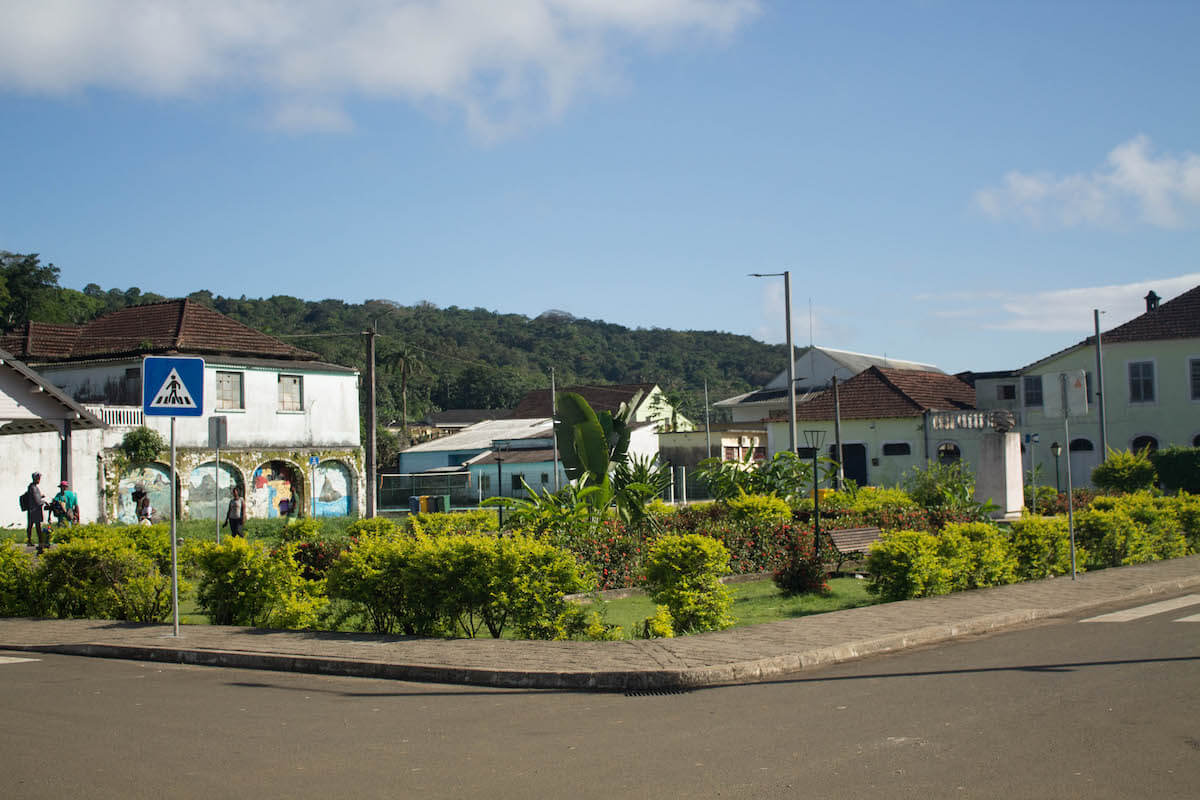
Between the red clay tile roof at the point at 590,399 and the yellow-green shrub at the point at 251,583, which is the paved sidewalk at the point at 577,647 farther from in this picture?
the red clay tile roof at the point at 590,399

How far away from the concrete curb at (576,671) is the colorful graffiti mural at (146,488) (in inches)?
1152

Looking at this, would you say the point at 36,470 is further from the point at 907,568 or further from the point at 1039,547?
the point at 1039,547

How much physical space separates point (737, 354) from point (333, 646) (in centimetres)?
12965

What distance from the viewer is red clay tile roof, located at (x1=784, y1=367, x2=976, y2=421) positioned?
52750mm

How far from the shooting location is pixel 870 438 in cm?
5319

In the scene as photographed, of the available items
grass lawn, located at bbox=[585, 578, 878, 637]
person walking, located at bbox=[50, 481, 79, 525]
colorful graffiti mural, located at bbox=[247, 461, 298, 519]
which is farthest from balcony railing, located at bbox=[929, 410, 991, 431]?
person walking, located at bbox=[50, 481, 79, 525]

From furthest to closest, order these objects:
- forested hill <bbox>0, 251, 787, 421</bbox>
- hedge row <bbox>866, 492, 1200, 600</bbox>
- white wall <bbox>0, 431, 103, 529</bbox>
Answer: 1. forested hill <bbox>0, 251, 787, 421</bbox>
2. white wall <bbox>0, 431, 103, 529</bbox>
3. hedge row <bbox>866, 492, 1200, 600</bbox>

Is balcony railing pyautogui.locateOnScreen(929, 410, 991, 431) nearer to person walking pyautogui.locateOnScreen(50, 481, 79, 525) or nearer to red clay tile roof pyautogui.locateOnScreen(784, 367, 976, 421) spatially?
red clay tile roof pyautogui.locateOnScreen(784, 367, 976, 421)

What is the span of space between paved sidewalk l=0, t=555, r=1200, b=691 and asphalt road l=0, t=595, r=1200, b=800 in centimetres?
29

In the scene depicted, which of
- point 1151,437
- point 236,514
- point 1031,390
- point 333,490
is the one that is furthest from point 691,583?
point 1031,390

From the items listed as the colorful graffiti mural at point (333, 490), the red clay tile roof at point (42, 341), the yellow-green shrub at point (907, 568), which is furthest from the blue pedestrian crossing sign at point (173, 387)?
the red clay tile roof at point (42, 341)

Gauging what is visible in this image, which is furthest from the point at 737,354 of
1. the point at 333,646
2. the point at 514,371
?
the point at 333,646

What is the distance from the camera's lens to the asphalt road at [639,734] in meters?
5.84

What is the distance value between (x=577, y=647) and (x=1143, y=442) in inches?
1703
